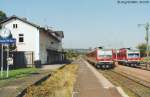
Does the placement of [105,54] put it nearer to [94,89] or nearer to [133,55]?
[133,55]

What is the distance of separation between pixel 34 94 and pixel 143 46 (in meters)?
138

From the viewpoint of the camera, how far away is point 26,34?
192ft

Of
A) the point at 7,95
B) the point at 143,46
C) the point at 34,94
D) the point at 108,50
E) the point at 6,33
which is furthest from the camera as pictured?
the point at 143,46

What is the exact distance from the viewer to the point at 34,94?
17125mm

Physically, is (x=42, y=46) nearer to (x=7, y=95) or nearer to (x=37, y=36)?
(x=37, y=36)

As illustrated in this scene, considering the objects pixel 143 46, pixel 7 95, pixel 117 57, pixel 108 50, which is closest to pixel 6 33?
pixel 7 95

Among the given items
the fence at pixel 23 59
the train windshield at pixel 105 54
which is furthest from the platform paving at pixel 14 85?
the fence at pixel 23 59

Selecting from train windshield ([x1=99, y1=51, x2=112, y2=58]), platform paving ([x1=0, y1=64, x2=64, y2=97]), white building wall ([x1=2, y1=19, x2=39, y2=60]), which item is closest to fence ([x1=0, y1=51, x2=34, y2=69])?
white building wall ([x1=2, y1=19, x2=39, y2=60])

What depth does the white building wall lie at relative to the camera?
57875 millimetres

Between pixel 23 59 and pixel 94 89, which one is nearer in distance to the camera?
pixel 94 89

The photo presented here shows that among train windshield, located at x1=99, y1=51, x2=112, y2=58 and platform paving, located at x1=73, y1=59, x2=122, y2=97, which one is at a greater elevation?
train windshield, located at x1=99, y1=51, x2=112, y2=58

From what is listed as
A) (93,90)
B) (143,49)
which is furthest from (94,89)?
(143,49)

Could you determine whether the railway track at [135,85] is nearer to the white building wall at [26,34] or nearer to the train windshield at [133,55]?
the white building wall at [26,34]

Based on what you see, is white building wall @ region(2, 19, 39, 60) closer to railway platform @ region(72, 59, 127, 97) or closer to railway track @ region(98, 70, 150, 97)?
railway track @ region(98, 70, 150, 97)
